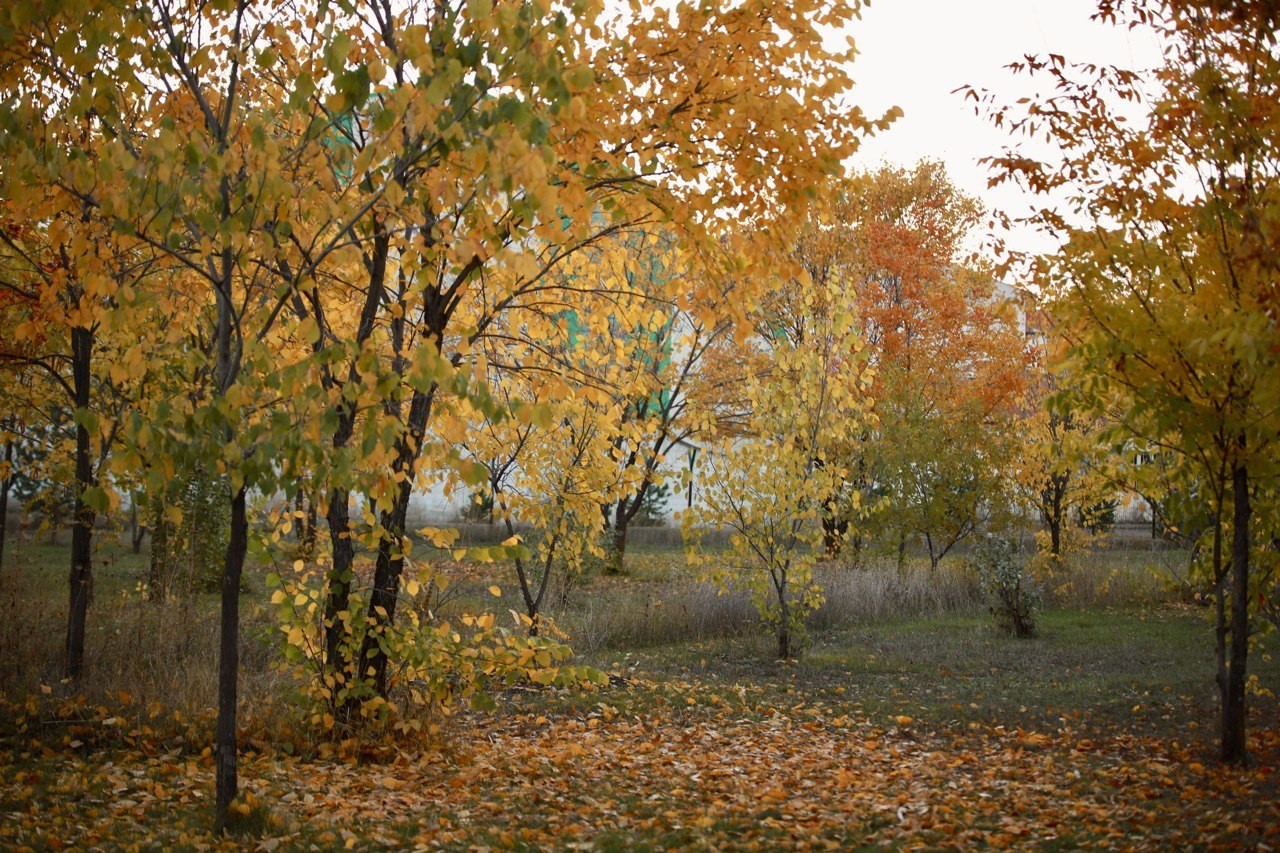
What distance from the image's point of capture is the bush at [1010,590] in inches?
439

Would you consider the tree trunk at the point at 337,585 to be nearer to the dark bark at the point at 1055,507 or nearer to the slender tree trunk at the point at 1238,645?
the slender tree trunk at the point at 1238,645

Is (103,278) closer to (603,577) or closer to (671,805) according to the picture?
(671,805)

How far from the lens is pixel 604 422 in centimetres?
565

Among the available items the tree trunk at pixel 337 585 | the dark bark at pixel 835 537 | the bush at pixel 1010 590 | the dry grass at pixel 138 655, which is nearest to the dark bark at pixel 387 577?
the tree trunk at pixel 337 585

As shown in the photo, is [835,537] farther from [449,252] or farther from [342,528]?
[449,252]

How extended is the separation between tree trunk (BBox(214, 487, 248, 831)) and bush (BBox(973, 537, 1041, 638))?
893 centimetres

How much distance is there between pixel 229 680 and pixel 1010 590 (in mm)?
9150

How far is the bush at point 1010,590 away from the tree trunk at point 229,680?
29.3ft

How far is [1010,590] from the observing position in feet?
36.8

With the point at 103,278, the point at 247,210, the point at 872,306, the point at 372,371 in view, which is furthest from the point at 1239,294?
the point at 872,306

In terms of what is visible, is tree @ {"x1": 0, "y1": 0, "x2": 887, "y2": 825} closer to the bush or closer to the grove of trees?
the grove of trees

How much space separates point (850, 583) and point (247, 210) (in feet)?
34.9

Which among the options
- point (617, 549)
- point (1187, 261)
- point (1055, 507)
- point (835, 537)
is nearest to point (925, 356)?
point (1055, 507)

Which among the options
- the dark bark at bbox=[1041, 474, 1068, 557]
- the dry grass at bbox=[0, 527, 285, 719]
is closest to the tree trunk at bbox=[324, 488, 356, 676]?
the dry grass at bbox=[0, 527, 285, 719]
